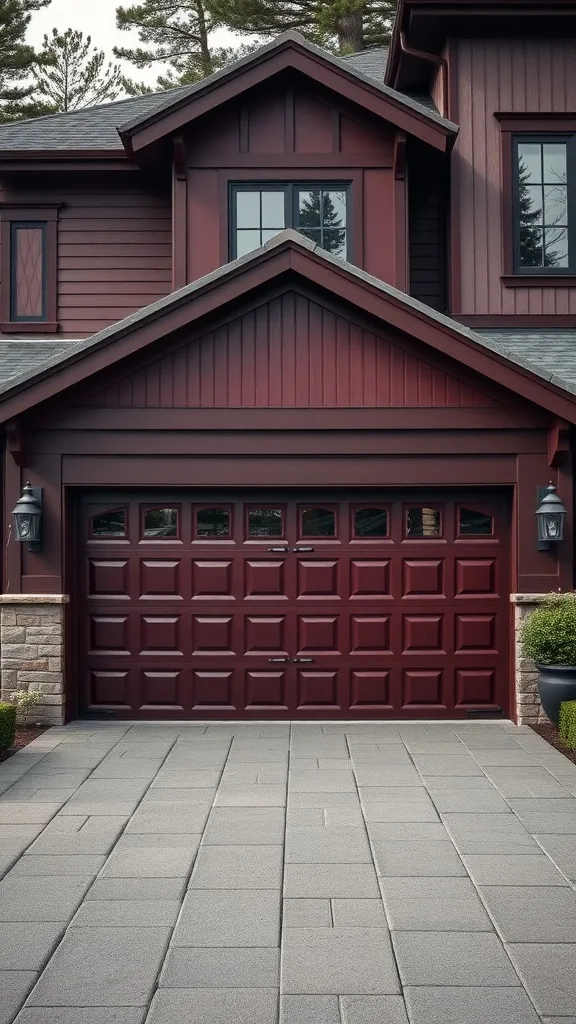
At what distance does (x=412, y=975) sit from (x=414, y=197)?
1056 cm

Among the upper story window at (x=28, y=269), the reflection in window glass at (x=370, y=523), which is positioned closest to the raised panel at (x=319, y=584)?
the reflection in window glass at (x=370, y=523)

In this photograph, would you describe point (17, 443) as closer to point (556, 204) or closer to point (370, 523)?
point (370, 523)

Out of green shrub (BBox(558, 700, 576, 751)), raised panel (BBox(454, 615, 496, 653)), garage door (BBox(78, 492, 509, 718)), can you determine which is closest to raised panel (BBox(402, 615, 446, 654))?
garage door (BBox(78, 492, 509, 718))

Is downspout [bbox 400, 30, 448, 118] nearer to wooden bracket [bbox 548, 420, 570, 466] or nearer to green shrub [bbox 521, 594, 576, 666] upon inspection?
wooden bracket [bbox 548, 420, 570, 466]

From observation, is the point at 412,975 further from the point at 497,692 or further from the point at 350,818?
the point at 497,692

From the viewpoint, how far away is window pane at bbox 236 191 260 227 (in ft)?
40.4

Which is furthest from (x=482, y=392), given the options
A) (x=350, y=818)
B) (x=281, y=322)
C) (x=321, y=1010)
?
(x=321, y=1010)

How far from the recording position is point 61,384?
9.71 m

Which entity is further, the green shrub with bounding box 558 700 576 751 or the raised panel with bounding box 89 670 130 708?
the raised panel with bounding box 89 670 130 708

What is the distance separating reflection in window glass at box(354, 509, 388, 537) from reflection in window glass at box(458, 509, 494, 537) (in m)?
0.79

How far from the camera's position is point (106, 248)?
12695mm

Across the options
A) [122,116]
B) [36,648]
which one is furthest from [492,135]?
[36,648]

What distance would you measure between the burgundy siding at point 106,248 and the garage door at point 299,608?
3367mm

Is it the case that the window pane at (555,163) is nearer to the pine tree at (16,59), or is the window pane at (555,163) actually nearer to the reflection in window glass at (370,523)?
the reflection in window glass at (370,523)
